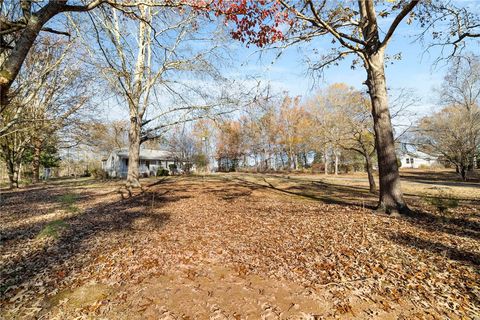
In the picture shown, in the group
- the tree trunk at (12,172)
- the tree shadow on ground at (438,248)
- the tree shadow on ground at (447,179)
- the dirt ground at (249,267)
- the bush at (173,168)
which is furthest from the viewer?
the bush at (173,168)

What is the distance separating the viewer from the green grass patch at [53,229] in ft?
20.6

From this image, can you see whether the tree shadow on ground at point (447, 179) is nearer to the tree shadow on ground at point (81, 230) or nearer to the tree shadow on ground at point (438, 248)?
the tree shadow on ground at point (438, 248)

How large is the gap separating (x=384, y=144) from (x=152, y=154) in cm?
3691

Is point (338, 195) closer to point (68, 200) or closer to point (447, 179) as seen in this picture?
point (68, 200)

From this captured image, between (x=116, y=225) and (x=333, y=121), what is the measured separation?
12934mm

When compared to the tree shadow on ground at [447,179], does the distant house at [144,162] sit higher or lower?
higher

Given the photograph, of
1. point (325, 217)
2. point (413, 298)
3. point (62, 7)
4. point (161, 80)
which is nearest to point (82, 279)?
point (62, 7)

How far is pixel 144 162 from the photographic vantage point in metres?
→ 37.8

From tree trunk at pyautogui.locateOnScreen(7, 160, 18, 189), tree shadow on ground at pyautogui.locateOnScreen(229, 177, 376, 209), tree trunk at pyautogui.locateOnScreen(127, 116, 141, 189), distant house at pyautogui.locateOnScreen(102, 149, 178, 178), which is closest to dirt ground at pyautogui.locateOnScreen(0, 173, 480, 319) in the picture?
tree shadow on ground at pyautogui.locateOnScreen(229, 177, 376, 209)

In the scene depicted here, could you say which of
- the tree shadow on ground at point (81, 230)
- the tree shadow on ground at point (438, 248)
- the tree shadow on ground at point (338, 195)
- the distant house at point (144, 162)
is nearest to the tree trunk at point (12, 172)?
the distant house at point (144, 162)

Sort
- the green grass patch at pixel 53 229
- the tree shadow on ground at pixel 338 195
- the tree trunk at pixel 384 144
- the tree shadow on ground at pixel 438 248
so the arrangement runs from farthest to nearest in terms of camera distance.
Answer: the tree shadow on ground at pixel 338 195, the tree trunk at pixel 384 144, the green grass patch at pixel 53 229, the tree shadow on ground at pixel 438 248

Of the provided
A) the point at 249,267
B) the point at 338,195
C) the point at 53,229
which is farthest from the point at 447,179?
the point at 53,229

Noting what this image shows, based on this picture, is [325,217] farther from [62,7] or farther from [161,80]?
[161,80]

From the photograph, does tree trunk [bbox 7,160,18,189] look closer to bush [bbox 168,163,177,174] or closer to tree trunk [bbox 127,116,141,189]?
tree trunk [bbox 127,116,141,189]
